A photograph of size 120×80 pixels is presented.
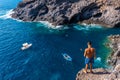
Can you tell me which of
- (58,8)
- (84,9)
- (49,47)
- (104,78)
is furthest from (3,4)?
(104,78)

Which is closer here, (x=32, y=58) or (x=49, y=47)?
(x=32, y=58)

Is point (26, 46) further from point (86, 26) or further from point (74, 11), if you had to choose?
point (74, 11)

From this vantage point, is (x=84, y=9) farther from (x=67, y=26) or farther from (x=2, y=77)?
(x=2, y=77)

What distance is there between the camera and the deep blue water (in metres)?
60.1

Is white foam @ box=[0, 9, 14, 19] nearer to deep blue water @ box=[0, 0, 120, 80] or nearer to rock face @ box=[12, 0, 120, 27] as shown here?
deep blue water @ box=[0, 0, 120, 80]

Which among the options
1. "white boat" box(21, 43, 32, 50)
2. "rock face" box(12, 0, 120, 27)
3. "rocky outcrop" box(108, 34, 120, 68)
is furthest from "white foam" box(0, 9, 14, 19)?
"rocky outcrop" box(108, 34, 120, 68)

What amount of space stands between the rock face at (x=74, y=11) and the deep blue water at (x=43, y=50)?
551cm

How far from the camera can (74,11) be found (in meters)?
99.4

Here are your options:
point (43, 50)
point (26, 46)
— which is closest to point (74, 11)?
point (43, 50)

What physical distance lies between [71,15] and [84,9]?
19.7 feet

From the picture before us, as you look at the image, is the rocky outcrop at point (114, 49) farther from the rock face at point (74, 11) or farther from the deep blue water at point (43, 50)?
the rock face at point (74, 11)

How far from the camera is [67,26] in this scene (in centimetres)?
9644

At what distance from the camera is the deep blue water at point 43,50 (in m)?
60.1

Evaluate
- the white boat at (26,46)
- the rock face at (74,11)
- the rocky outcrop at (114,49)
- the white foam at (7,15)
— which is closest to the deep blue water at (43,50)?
the white boat at (26,46)
